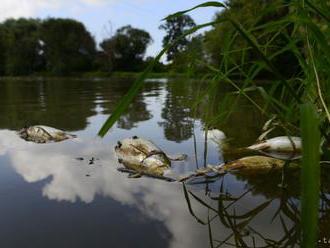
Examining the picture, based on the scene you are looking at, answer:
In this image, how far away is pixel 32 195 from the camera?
245 centimetres

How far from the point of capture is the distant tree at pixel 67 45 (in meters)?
46.9

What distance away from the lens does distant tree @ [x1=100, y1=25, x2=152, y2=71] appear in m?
49.1

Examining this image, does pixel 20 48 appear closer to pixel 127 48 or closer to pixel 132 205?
pixel 127 48

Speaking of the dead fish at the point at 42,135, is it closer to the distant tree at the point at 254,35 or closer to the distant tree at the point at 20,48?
the distant tree at the point at 254,35

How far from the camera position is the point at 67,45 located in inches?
1896

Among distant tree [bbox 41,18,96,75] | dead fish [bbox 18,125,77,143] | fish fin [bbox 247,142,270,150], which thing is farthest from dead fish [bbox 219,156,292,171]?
distant tree [bbox 41,18,96,75]

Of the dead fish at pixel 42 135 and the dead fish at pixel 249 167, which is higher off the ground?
the dead fish at pixel 249 167

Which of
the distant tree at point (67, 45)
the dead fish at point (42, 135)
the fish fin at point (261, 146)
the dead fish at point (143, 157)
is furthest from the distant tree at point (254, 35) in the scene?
the distant tree at point (67, 45)

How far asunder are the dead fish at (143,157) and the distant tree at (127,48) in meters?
45.5

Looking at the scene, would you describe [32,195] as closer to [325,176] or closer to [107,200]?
→ [107,200]

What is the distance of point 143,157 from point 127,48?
156 ft

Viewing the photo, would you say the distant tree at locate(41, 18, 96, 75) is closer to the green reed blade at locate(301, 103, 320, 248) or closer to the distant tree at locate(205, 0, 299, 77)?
the distant tree at locate(205, 0, 299, 77)

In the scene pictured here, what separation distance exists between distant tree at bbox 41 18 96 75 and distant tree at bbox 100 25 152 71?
2.44m

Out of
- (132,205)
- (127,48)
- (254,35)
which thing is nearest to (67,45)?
(127,48)
